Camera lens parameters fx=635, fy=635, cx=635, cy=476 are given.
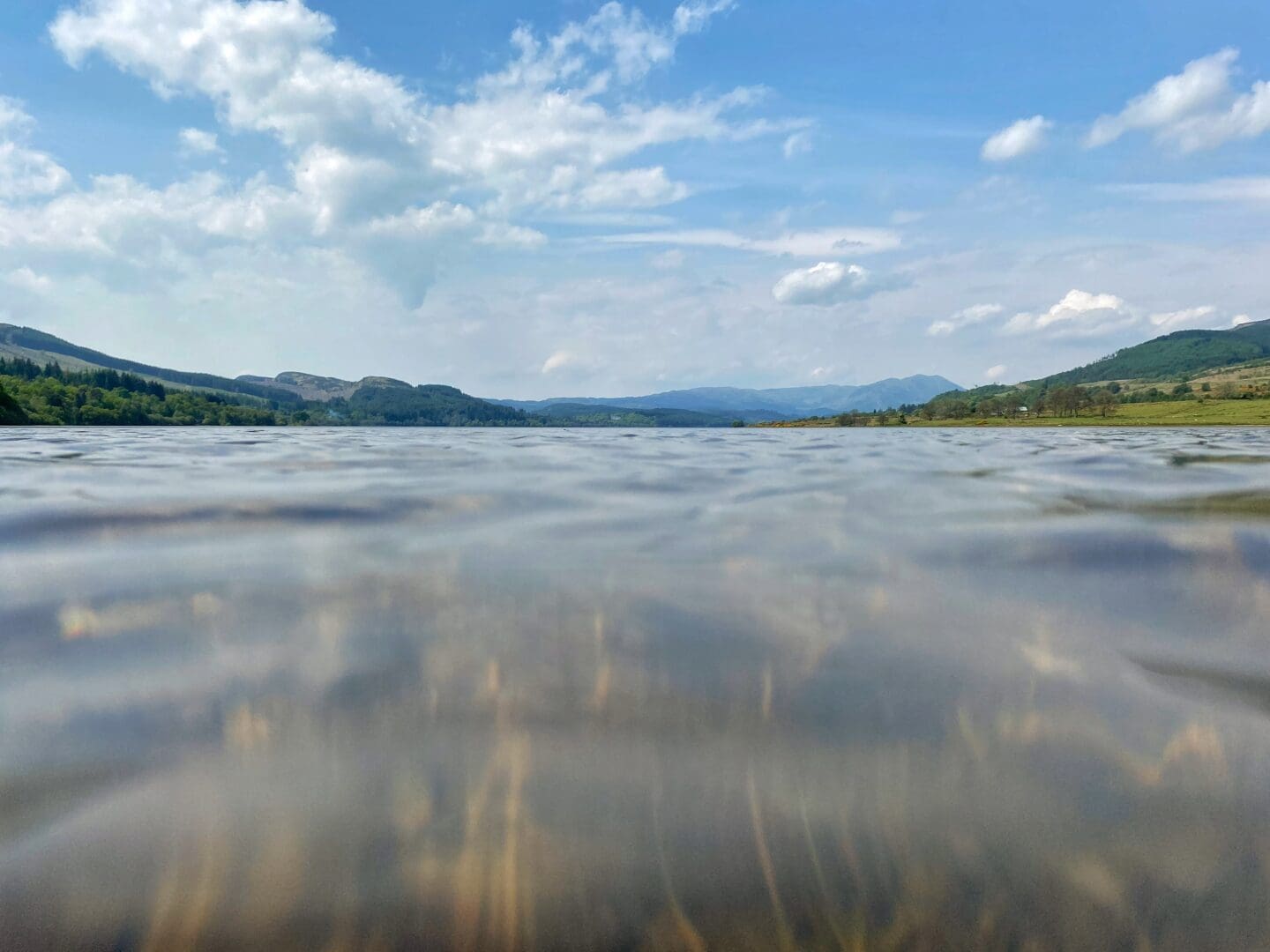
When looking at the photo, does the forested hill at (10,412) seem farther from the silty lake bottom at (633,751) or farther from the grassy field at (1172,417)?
the grassy field at (1172,417)

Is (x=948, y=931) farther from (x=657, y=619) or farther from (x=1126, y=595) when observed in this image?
(x=1126, y=595)

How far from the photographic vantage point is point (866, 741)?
12.1 ft

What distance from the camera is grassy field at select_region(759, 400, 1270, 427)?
102800 millimetres

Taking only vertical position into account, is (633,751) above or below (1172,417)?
below

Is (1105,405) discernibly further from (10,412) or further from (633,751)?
(10,412)

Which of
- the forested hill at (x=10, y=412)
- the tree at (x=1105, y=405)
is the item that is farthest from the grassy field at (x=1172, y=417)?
the forested hill at (x=10, y=412)

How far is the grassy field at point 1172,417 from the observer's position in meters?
103

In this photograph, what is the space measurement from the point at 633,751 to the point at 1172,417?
15640 centimetres

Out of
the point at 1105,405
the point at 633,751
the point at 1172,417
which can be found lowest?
the point at 633,751

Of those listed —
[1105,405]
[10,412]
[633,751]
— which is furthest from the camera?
[1105,405]

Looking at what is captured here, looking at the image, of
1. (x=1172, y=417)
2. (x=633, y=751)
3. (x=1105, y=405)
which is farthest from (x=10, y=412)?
(x=1105, y=405)

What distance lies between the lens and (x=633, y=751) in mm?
3605

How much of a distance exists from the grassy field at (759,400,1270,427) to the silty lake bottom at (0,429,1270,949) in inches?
4765

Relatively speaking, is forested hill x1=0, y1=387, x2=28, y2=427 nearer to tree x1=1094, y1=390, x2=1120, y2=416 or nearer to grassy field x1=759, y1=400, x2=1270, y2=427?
grassy field x1=759, y1=400, x2=1270, y2=427
